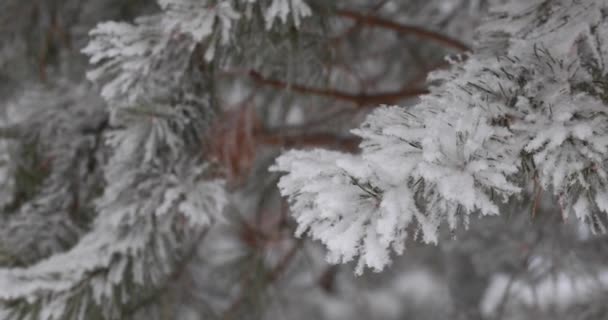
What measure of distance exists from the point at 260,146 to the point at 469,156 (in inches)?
46.4

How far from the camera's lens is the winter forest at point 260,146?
0.57 m

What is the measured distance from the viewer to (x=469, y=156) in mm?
550

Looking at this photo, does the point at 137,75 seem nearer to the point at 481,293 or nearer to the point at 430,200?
the point at 430,200

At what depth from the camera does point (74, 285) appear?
927 mm

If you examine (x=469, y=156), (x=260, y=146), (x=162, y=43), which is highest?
(x=260, y=146)

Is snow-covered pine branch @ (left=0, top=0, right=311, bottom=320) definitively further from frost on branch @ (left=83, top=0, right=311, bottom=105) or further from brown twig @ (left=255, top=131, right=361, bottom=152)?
brown twig @ (left=255, top=131, right=361, bottom=152)

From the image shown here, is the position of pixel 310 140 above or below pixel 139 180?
above

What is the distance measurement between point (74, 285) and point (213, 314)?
0.59 m

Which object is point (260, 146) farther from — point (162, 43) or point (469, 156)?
point (469, 156)

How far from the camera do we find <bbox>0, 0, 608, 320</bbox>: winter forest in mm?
570

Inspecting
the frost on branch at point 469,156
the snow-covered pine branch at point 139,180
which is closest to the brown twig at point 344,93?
the snow-covered pine branch at point 139,180

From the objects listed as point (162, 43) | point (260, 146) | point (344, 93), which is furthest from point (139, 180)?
point (260, 146)

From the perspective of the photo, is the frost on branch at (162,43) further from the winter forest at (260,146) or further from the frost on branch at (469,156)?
the frost on branch at (469,156)

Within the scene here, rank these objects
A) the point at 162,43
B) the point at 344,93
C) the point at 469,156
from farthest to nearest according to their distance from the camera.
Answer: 1. the point at 344,93
2. the point at 162,43
3. the point at 469,156
